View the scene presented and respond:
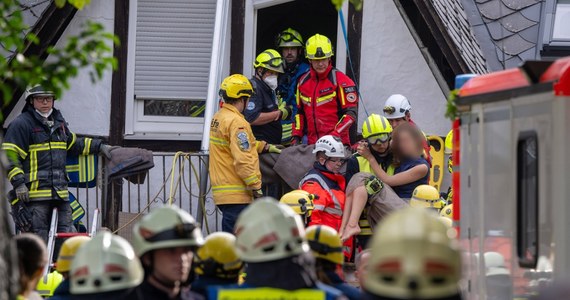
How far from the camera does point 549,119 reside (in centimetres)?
837

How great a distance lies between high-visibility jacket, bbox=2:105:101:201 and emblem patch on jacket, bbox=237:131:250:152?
5.73 ft

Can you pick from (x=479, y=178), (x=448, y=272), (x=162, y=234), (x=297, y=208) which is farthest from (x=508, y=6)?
(x=448, y=272)

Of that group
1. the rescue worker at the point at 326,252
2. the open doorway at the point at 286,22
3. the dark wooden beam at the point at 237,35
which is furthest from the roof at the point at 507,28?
the rescue worker at the point at 326,252

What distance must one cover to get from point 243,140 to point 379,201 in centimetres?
142

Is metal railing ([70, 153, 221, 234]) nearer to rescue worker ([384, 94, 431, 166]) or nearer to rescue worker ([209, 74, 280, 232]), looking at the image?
rescue worker ([209, 74, 280, 232])

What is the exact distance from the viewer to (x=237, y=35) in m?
16.6

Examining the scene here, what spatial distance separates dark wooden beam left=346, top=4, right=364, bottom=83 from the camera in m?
16.4

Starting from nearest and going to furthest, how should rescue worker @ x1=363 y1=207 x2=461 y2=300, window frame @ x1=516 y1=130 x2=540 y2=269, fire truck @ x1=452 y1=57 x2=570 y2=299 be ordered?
rescue worker @ x1=363 y1=207 x2=461 y2=300, fire truck @ x1=452 y1=57 x2=570 y2=299, window frame @ x1=516 y1=130 x2=540 y2=269

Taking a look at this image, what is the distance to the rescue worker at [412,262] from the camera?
5.23 m

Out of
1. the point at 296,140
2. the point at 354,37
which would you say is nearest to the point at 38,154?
the point at 296,140

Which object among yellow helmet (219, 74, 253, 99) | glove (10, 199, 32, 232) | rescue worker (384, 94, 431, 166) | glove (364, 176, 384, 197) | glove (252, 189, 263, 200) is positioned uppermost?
yellow helmet (219, 74, 253, 99)

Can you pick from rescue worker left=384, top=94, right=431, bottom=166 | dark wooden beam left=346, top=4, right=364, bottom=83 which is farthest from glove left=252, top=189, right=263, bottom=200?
dark wooden beam left=346, top=4, right=364, bottom=83

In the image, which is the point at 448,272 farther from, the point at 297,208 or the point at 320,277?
the point at 297,208

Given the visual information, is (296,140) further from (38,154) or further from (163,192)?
(38,154)
